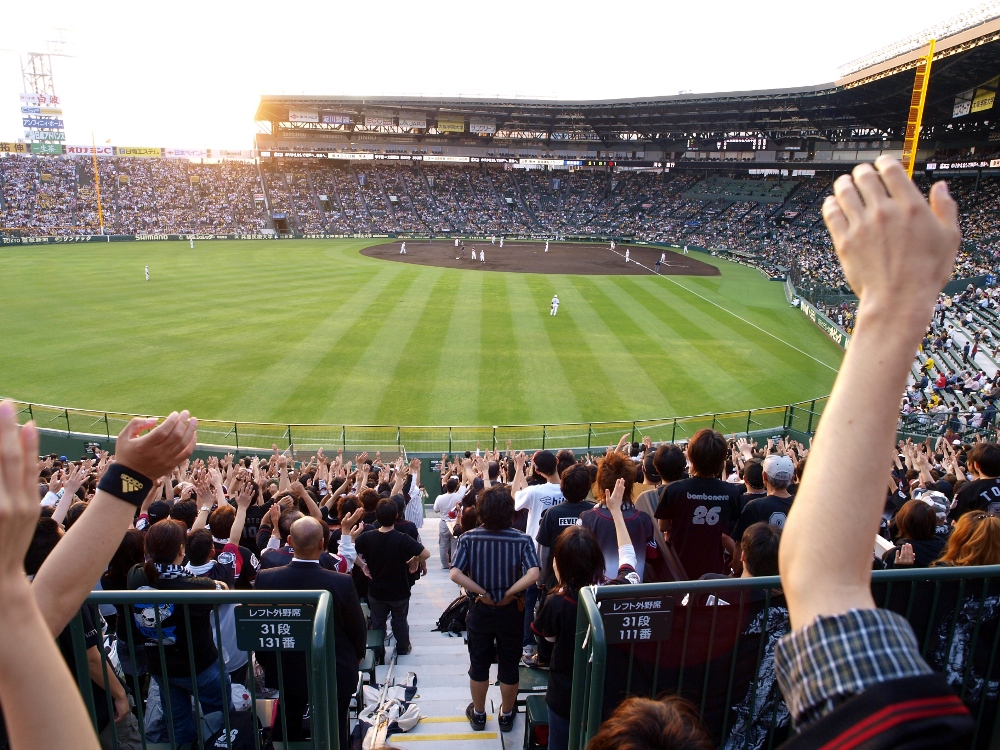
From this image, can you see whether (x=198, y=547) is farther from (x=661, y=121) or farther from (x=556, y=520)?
(x=661, y=121)

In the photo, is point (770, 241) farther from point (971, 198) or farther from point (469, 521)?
point (469, 521)

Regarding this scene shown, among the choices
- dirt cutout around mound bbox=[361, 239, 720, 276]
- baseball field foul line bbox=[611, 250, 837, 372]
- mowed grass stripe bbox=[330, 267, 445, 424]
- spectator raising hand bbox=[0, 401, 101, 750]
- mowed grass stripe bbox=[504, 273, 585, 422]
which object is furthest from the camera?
dirt cutout around mound bbox=[361, 239, 720, 276]

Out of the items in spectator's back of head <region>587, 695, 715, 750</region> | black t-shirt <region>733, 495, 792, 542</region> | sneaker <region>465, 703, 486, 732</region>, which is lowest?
sneaker <region>465, 703, 486, 732</region>

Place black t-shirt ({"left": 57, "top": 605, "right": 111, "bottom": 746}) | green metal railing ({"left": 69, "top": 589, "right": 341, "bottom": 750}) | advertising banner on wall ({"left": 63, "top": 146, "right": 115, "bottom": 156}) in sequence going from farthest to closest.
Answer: advertising banner on wall ({"left": 63, "top": 146, "right": 115, "bottom": 156}), black t-shirt ({"left": 57, "top": 605, "right": 111, "bottom": 746}), green metal railing ({"left": 69, "top": 589, "right": 341, "bottom": 750})

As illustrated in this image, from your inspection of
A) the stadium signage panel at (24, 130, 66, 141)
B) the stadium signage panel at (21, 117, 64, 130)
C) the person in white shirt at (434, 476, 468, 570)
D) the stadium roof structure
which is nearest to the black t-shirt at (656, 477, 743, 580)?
the person in white shirt at (434, 476, 468, 570)

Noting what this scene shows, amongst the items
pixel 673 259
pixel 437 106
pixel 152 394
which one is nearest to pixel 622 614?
pixel 152 394

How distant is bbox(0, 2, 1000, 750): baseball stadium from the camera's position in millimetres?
1400

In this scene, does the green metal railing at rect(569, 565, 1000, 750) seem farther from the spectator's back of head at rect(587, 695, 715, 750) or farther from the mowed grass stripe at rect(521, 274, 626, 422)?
the mowed grass stripe at rect(521, 274, 626, 422)

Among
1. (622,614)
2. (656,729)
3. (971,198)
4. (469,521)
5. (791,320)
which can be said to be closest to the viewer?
(656,729)

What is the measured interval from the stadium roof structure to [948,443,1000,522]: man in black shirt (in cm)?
3137

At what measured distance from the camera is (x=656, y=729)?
190 centimetres

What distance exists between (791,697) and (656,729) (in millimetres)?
636

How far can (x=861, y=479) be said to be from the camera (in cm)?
135

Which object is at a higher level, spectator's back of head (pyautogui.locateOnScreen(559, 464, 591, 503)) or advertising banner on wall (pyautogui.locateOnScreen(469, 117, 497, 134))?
advertising banner on wall (pyautogui.locateOnScreen(469, 117, 497, 134))
